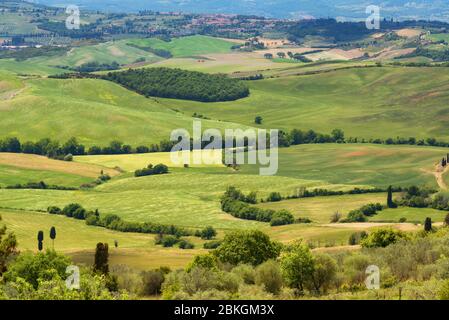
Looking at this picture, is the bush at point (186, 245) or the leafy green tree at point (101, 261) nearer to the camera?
the leafy green tree at point (101, 261)

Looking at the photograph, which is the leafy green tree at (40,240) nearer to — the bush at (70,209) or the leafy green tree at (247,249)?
the bush at (70,209)

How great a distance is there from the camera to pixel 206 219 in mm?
150625

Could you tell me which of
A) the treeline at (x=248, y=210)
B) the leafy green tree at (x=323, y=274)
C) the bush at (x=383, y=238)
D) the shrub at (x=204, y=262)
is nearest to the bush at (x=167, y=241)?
the treeline at (x=248, y=210)

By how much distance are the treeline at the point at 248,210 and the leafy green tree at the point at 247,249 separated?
164 ft

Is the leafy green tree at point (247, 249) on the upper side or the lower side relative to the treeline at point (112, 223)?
upper

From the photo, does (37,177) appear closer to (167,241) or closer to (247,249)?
(167,241)

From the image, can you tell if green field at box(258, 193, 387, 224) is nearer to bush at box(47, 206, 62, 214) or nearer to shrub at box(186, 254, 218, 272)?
bush at box(47, 206, 62, 214)

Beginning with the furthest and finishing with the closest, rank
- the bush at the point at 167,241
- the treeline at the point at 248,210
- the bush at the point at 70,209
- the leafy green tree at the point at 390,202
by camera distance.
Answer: the bush at the point at 70,209 < the leafy green tree at the point at 390,202 < the treeline at the point at 248,210 < the bush at the point at 167,241

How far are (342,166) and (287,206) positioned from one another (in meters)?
41.8

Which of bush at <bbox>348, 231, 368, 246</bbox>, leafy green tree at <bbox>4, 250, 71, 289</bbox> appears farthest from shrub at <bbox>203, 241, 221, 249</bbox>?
leafy green tree at <bbox>4, 250, 71, 289</bbox>

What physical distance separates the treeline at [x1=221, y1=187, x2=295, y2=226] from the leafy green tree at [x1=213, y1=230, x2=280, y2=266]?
49.9 metres

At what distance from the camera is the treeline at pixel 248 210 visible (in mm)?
145725

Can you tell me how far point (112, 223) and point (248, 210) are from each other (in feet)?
72.6
